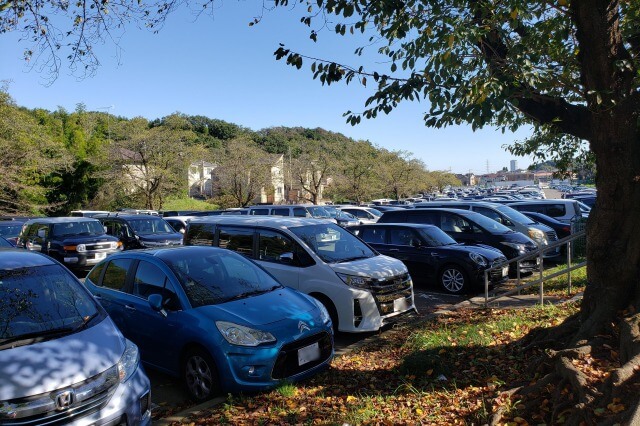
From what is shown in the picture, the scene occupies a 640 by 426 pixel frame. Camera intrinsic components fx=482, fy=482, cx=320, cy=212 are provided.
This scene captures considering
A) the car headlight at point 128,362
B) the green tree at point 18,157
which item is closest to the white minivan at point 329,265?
the car headlight at point 128,362

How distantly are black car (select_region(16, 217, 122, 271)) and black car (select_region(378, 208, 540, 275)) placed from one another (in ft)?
27.1

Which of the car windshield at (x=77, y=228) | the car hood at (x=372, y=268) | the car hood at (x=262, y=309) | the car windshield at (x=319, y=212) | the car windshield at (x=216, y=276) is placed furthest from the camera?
the car windshield at (x=319, y=212)

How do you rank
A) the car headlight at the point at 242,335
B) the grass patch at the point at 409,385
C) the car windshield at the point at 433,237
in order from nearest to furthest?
the grass patch at the point at 409,385 → the car headlight at the point at 242,335 → the car windshield at the point at 433,237

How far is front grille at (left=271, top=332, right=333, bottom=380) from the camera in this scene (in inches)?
196

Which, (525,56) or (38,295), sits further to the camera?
(525,56)

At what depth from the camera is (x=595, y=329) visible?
14.9 feet

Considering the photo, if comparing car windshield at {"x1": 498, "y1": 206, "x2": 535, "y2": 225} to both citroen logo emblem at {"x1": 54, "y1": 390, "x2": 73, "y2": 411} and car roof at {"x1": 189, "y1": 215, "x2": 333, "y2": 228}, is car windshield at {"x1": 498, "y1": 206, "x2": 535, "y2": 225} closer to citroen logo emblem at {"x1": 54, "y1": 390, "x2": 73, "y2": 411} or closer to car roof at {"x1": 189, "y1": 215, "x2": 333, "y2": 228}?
car roof at {"x1": 189, "y1": 215, "x2": 333, "y2": 228}

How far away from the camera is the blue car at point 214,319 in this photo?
4895mm

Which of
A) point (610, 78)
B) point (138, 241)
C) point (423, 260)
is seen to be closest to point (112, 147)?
point (138, 241)

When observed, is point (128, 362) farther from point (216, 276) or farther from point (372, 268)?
point (372, 268)

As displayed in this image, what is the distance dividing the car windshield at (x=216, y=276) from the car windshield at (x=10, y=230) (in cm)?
1408

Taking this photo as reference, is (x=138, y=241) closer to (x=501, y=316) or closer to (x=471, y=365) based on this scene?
(x=501, y=316)

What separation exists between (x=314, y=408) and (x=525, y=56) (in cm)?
451

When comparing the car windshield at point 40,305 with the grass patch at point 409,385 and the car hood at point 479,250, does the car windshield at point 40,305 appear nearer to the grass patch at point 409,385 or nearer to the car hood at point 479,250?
the grass patch at point 409,385
